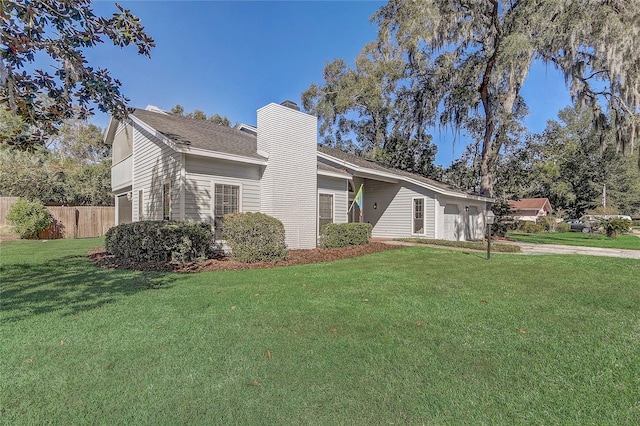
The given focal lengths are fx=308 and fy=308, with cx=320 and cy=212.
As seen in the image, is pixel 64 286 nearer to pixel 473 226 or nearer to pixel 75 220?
pixel 75 220

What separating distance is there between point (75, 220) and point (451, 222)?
63.7 ft

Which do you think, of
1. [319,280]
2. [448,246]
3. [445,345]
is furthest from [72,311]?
[448,246]

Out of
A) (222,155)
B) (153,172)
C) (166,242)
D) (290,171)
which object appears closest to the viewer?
(166,242)

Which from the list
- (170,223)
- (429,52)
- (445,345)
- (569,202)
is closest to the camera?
(445,345)

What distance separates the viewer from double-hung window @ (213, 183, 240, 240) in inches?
360

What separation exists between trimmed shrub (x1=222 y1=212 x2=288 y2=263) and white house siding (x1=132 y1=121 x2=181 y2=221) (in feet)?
5.82

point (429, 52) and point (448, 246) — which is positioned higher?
point (429, 52)

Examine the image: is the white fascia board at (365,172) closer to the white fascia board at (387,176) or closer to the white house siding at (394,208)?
the white fascia board at (387,176)

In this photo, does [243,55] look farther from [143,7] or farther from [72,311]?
[72,311]

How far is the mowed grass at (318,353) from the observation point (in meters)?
2.11

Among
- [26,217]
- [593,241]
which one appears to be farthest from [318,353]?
[593,241]

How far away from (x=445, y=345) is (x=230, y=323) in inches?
93.0

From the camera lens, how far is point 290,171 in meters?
10.4

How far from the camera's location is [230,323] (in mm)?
3607
